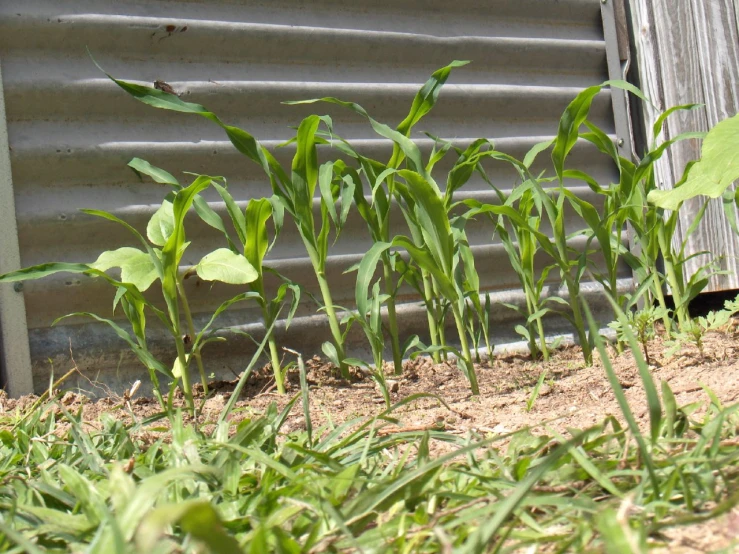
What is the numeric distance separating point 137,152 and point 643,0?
2143 mm

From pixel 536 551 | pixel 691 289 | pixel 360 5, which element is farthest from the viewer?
pixel 360 5

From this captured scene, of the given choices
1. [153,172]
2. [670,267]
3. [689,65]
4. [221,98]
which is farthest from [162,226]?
[689,65]

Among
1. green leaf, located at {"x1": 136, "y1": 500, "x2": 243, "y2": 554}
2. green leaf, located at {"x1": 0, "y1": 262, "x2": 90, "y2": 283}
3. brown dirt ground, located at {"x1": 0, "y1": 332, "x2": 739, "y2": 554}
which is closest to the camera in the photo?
green leaf, located at {"x1": 136, "y1": 500, "x2": 243, "y2": 554}

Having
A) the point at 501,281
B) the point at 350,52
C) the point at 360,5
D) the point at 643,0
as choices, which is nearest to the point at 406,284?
the point at 501,281

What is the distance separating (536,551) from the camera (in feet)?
2.07

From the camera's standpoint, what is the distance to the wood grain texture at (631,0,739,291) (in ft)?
9.54

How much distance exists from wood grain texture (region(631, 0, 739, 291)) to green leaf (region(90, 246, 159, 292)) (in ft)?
6.92

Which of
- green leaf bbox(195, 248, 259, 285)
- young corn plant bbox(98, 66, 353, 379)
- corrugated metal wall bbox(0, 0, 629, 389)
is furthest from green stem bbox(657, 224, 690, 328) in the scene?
green leaf bbox(195, 248, 259, 285)

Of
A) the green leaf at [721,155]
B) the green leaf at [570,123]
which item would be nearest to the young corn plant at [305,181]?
the green leaf at [570,123]

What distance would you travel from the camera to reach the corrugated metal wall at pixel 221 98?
2053 mm

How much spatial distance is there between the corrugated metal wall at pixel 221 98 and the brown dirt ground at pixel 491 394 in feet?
0.95

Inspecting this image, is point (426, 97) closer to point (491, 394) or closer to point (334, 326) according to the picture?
point (334, 326)

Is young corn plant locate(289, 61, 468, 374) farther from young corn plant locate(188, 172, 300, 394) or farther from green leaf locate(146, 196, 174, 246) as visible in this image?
green leaf locate(146, 196, 174, 246)

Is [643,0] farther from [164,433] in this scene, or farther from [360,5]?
[164,433]
